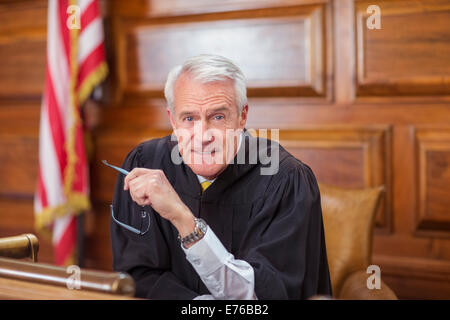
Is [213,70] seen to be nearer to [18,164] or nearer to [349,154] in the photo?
[349,154]

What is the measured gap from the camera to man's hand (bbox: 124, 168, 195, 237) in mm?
1342

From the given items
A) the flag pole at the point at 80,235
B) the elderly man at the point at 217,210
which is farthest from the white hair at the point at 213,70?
the flag pole at the point at 80,235

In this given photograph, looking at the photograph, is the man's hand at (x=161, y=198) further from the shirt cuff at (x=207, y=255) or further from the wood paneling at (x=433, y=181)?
the wood paneling at (x=433, y=181)

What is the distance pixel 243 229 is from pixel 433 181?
1.55m

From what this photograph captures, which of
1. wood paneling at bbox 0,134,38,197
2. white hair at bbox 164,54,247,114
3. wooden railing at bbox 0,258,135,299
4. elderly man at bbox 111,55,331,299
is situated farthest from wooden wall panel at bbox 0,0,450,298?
wooden railing at bbox 0,258,135,299

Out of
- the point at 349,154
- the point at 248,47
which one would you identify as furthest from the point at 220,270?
the point at 248,47

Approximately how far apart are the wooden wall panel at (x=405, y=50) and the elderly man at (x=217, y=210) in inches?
50.0

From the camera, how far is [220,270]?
1385 mm

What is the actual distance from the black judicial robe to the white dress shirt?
63 millimetres

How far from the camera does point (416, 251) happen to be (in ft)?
9.35

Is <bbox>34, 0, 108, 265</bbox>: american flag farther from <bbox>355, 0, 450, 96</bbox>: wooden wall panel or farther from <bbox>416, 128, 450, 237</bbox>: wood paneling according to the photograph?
<bbox>416, 128, 450, 237</bbox>: wood paneling

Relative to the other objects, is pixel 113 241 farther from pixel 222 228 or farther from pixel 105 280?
pixel 105 280

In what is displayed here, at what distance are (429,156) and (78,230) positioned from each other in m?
2.29

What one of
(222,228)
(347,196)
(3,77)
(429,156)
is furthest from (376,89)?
(3,77)
